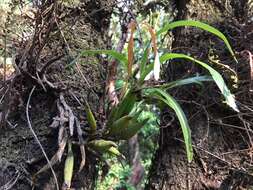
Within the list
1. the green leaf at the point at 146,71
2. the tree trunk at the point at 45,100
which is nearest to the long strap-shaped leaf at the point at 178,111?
the green leaf at the point at 146,71

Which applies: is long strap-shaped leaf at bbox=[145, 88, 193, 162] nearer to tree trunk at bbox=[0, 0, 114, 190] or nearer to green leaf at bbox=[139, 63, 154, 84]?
green leaf at bbox=[139, 63, 154, 84]

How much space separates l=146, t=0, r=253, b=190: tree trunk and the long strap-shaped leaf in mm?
257

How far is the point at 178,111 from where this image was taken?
1279 mm

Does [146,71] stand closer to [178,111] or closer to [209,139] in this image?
[178,111]

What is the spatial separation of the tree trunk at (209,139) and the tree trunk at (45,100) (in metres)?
0.30

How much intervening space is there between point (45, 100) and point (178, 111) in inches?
20.3

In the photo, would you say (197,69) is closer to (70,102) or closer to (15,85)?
(70,102)

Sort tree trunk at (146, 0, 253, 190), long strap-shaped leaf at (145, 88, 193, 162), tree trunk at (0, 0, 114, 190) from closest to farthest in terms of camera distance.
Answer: long strap-shaped leaf at (145, 88, 193, 162) → tree trunk at (0, 0, 114, 190) → tree trunk at (146, 0, 253, 190)

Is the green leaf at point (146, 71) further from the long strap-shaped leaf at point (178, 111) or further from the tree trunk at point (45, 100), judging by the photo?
the tree trunk at point (45, 100)

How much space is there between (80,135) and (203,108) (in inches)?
19.5

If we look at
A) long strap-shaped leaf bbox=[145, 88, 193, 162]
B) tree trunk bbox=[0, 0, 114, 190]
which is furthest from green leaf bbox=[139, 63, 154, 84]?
tree trunk bbox=[0, 0, 114, 190]

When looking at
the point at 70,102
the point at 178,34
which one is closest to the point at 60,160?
the point at 70,102

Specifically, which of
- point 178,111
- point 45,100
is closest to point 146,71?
point 178,111

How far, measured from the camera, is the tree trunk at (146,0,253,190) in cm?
152
